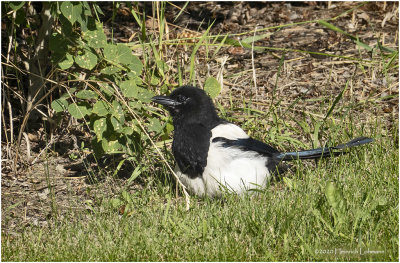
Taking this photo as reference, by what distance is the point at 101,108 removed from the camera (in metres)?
4.49

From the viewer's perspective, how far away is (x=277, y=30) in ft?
21.8

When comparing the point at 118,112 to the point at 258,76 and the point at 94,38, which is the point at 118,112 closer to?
the point at 94,38

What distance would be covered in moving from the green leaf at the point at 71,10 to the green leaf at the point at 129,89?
0.56 meters

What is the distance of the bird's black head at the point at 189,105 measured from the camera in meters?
4.73

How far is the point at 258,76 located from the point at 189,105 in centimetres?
169

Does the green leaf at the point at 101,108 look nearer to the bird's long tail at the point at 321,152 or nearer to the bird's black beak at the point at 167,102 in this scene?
the bird's black beak at the point at 167,102

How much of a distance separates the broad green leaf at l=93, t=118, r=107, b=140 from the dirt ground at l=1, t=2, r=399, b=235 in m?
0.41

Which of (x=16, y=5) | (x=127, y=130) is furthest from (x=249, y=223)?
(x=16, y=5)

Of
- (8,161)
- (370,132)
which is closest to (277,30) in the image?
(370,132)

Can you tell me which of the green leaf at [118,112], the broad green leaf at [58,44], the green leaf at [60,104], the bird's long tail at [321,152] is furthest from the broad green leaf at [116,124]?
the bird's long tail at [321,152]

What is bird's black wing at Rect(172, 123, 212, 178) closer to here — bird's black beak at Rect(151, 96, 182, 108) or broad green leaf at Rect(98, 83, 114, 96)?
bird's black beak at Rect(151, 96, 182, 108)

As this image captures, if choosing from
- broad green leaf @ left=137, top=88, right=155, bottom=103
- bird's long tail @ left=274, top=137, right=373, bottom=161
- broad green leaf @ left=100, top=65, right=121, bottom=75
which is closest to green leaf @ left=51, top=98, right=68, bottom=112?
broad green leaf @ left=100, top=65, right=121, bottom=75

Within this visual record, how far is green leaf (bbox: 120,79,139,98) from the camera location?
4555 mm

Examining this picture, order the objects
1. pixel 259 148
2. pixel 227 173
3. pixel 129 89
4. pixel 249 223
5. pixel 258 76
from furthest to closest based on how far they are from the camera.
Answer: pixel 258 76
pixel 259 148
pixel 129 89
pixel 227 173
pixel 249 223
